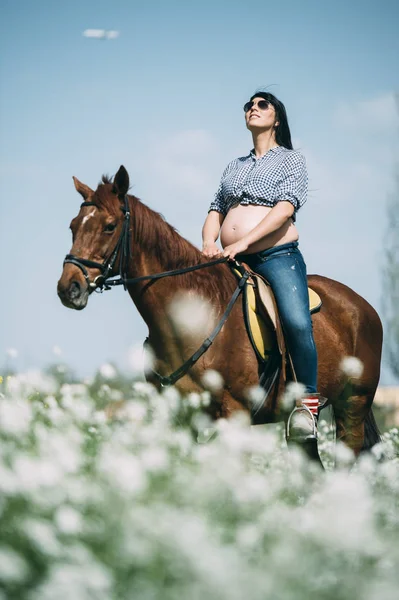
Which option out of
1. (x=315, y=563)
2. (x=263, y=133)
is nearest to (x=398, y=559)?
(x=315, y=563)

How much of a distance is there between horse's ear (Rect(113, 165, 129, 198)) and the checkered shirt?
1223mm

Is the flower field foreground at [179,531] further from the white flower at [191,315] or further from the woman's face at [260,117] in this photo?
the woman's face at [260,117]

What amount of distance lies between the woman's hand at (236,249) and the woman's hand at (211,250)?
18 centimetres

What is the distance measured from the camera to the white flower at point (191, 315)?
6.31 meters

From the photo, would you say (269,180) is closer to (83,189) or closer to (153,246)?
(153,246)

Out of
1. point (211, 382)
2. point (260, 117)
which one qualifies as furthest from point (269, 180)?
point (211, 382)

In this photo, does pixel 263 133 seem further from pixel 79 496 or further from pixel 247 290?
pixel 79 496

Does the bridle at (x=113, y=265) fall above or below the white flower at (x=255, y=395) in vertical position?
above

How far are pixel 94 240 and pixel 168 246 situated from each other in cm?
67

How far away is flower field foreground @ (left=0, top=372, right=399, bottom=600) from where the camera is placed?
272cm

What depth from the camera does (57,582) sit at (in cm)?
265

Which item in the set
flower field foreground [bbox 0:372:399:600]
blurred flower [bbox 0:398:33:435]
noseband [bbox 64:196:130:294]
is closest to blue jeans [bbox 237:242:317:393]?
noseband [bbox 64:196:130:294]

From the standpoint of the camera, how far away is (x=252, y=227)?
22.6 feet

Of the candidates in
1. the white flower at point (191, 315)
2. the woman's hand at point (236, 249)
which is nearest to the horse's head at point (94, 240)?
the white flower at point (191, 315)
